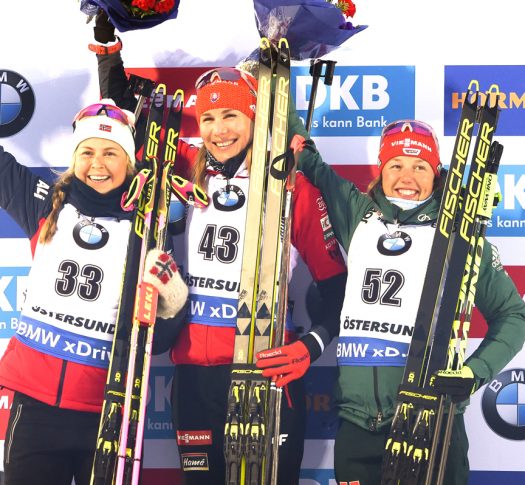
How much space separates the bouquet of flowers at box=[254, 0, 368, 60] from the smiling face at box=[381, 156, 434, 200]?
0.51 meters

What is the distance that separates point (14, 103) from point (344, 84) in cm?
132

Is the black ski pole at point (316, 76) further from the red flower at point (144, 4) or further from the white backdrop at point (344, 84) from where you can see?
the red flower at point (144, 4)

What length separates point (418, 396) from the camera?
365 centimetres

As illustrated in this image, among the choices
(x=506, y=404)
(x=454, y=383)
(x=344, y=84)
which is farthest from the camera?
(x=344, y=84)

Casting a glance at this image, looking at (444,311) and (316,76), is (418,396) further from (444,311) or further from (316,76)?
(316,76)

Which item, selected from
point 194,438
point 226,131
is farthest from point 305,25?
point 194,438

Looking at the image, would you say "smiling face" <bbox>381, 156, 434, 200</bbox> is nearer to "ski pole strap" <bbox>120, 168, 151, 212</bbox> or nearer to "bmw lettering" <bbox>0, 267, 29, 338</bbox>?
"ski pole strap" <bbox>120, 168, 151, 212</bbox>

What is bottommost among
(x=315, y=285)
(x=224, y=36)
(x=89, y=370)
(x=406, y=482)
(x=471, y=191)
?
(x=406, y=482)

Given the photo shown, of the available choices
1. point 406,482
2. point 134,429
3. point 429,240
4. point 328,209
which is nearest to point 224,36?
point 328,209

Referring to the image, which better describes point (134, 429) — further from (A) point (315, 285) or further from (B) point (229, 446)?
(A) point (315, 285)

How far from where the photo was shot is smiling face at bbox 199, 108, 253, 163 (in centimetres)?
397

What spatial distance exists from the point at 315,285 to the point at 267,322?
504mm

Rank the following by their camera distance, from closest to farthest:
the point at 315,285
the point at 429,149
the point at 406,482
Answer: the point at 406,482
the point at 429,149
the point at 315,285

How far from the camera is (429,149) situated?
3869mm
